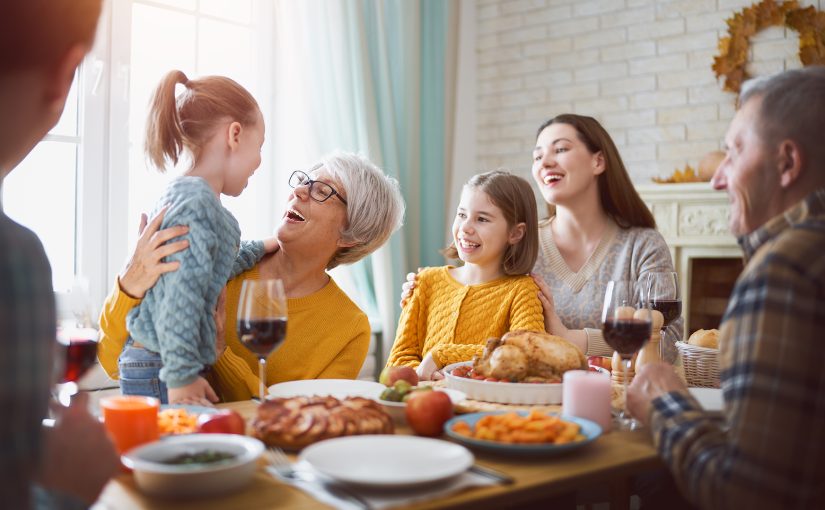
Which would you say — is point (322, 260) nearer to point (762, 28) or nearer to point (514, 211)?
point (514, 211)

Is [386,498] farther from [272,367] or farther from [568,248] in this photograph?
[568,248]

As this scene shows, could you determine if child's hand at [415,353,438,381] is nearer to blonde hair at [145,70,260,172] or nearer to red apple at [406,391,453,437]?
red apple at [406,391,453,437]

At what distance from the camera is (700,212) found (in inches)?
169

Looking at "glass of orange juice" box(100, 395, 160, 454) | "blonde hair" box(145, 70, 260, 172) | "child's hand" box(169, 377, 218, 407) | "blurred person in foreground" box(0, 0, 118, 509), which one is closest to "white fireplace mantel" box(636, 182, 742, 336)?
"blonde hair" box(145, 70, 260, 172)

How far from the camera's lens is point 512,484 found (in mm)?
1123

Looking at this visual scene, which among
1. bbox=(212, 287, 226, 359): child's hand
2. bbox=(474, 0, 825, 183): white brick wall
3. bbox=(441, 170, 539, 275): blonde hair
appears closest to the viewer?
bbox=(212, 287, 226, 359): child's hand

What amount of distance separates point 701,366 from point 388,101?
2.78 meters

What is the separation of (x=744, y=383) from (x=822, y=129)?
414mm

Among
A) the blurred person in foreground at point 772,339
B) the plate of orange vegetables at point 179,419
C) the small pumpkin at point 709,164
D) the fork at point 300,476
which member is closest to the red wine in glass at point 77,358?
the plate of orange vegetables at point 179,419

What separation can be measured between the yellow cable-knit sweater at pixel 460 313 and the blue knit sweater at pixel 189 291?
79 centimetres

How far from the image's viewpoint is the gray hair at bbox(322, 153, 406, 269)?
244cm

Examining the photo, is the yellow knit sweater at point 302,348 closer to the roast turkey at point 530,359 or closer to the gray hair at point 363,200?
the gray hair at point 363,200

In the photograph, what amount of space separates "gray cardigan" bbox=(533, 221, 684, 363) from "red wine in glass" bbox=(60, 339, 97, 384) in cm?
178

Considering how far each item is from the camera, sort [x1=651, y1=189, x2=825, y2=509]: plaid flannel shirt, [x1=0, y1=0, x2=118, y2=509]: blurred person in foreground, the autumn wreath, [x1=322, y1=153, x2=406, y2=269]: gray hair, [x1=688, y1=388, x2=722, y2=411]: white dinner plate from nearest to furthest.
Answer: [x1=0, y1=0, x2=118, y2=509]: blurred person in foreground < [x1=651, y1=189, x2=825, y2=509]: plaid flannel shirt < [x1=688, y1=388, x2=722, y2=411]: white dinner plate < [x1=322, y1=153, x2=406, y2=269]: gray hair < the autumn wreath
